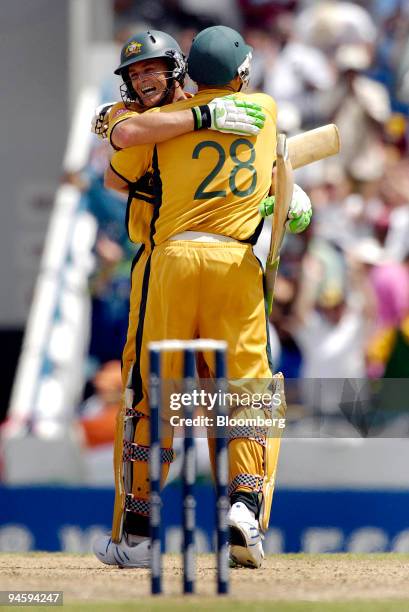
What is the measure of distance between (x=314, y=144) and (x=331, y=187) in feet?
16.4

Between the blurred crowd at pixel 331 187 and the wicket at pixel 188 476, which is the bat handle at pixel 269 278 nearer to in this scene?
the wicket at pixel 188 476

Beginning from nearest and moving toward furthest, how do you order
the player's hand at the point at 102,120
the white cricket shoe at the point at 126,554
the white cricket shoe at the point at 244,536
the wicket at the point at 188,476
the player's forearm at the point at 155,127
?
the wicket at the point at 188,476, the white cricket shoe at the point at 244,536, the player's forearm at the point at 155,127, the white cricket shoe at the point at 126,554, the player's hand at the point at 102,120

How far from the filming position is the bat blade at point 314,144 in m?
6.32

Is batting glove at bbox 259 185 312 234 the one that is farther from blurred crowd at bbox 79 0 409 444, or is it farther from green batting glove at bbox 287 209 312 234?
blurred crowd at bbox 79 0 409 444

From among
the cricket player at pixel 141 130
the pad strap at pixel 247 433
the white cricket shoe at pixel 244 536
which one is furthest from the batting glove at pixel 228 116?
the white cricket shoe at pixel 244 536

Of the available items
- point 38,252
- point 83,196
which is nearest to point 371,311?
point 83,196

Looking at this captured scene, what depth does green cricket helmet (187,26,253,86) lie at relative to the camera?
19.9 ft

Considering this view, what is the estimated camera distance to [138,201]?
6.14m

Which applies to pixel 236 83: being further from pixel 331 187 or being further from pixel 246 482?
pixel 331 187

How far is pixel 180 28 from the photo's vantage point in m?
13.6

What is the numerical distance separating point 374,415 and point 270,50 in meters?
6.65

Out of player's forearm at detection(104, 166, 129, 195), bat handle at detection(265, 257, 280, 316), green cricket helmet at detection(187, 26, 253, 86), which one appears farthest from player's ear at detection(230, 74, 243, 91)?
bat handle at detection(265, 257, 280, 316)

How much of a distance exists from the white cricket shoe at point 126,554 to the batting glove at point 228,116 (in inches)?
62.8

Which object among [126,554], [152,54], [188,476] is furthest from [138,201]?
[188,476]
